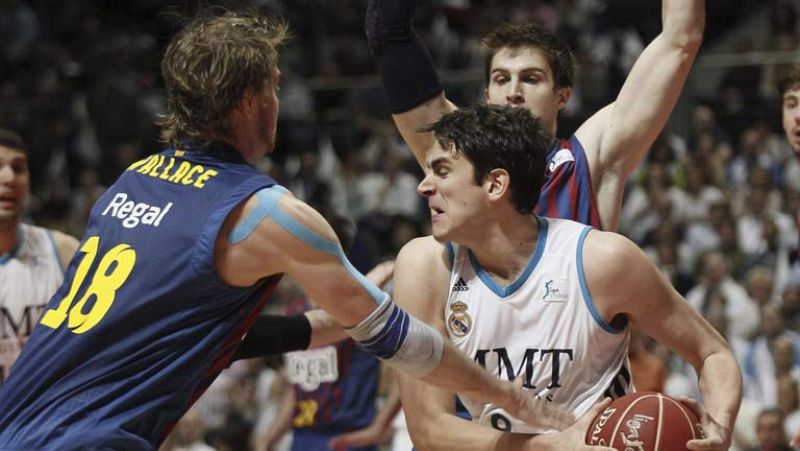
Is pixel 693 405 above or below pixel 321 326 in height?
above

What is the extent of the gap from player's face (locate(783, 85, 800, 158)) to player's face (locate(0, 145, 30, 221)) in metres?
3.64

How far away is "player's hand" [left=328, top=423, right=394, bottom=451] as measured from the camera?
26.4 ft

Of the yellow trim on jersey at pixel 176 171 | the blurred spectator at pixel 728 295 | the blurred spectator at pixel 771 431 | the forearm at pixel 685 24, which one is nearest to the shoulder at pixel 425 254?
the yellow trim on jersey at pixel 176 171

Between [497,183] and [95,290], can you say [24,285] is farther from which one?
[497,183]

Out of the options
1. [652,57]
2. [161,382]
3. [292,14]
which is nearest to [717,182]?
[292,14]

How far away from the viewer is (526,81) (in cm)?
474

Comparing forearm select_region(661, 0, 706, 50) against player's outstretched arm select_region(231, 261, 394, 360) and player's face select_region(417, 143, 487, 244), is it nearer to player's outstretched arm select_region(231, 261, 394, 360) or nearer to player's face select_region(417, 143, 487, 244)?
player's face select_region(417, 143, 487, 244)

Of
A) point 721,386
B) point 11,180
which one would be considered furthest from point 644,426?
point 11,180

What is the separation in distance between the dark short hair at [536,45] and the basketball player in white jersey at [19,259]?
2.55 m

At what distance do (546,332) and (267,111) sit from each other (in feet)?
3.74

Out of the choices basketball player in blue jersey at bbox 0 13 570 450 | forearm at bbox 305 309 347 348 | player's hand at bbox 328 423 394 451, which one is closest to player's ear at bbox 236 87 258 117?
basketball player in blue jersey at bbox 0 13 570 450

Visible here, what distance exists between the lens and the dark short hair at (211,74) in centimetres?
354

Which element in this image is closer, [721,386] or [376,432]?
[721,386]

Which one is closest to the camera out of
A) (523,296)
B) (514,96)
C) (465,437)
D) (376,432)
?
(465,437)
